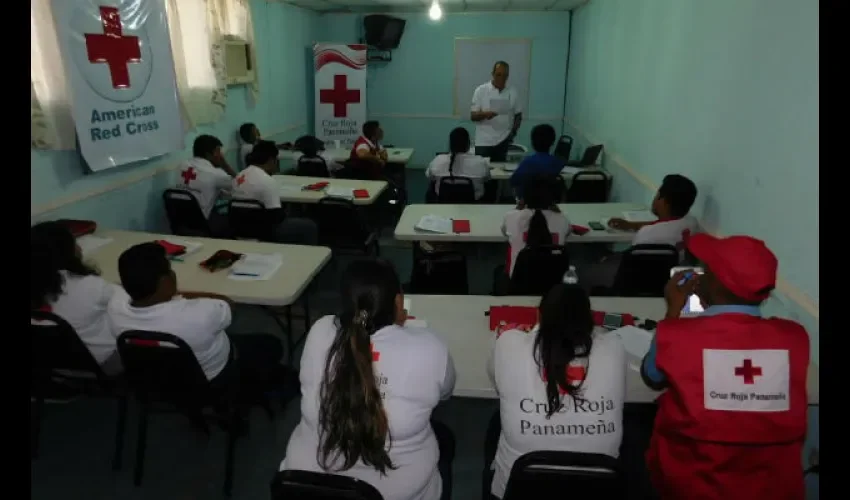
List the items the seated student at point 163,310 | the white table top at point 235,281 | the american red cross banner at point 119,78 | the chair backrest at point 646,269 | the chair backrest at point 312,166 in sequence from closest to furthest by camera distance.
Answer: the seated student at point 163,310 → the white table top at point 235,281 → the chair backrest at point 646,269 → the american red cross banner at point 119,78 → the chair backrest at point 312,166

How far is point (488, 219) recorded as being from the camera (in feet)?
12.8

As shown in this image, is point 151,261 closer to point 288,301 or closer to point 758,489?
point 288,301

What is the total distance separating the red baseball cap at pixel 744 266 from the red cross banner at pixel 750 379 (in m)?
0.16

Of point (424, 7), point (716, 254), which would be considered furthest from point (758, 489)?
point (424, 7)

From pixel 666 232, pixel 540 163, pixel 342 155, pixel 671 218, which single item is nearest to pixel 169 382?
pixel 666 232

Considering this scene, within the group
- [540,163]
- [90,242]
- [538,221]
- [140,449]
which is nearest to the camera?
[140,449]

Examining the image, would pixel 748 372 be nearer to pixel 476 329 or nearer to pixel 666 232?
pixel 476 329

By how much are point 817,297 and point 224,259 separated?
2552 mm

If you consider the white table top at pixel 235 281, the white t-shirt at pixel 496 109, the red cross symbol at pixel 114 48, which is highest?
the red cross symbol at pixel 114 48

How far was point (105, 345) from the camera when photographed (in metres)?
2.32

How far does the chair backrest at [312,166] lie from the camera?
18.2 feet

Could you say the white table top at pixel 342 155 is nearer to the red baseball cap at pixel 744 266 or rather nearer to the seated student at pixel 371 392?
the seated student at pixel 371 392

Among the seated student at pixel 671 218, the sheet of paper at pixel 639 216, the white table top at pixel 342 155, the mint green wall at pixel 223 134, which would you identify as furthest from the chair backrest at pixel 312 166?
the seated student at pixel 671 218

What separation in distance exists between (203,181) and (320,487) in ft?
11.1
